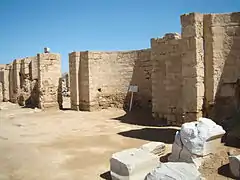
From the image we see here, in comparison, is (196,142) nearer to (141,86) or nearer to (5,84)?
(141,86)

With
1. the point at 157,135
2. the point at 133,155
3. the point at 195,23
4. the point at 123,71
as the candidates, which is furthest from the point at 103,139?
the point at 123,71

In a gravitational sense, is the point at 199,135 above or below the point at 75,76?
below

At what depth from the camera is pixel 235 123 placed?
6.50m

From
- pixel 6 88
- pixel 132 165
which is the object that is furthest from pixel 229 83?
pixel 6 88

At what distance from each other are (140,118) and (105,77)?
3802mm

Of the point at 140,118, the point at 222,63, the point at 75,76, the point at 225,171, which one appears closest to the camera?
the point at 225,171

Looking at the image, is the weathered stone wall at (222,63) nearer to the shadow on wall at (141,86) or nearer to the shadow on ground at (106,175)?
the shadow on ground at (106,175)

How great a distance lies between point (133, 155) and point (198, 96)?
3.78 metres

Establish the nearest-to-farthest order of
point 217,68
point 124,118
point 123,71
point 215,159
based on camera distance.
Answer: point 215,159, point 217,68, point 124,118, point 123,71

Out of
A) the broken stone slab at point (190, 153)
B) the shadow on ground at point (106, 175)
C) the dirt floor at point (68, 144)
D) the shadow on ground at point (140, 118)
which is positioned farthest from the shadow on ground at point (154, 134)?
the shadow on ground at point (106, 175)

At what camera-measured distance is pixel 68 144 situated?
7.45 m

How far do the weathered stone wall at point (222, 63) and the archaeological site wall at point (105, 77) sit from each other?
5.82m

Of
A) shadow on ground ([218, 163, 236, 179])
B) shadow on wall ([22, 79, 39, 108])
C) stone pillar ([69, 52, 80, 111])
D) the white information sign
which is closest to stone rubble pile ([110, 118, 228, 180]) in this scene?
shadow on ground ([218, 163, 236, 179])

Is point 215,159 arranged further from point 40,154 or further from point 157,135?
point 40,154
